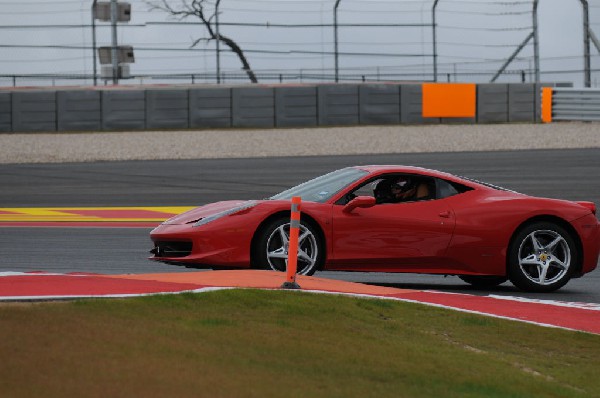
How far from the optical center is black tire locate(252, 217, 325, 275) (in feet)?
38.0

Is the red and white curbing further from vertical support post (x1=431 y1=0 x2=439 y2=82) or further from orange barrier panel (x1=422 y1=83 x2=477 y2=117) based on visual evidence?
vertical support post (x1=431 y1=0 x2=439 y2=82)

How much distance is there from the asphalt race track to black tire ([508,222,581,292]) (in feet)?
0.47

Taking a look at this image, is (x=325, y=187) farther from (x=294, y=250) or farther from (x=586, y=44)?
(x=586, y=44)

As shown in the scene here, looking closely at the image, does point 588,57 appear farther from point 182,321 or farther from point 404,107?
point 182,321

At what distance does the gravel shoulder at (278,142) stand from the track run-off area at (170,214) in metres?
0.99

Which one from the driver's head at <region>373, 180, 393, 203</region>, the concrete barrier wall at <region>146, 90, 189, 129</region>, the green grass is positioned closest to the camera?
the green grass

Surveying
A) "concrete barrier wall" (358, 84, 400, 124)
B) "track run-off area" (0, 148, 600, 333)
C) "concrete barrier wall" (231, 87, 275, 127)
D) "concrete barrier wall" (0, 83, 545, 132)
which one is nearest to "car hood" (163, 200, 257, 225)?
"track run-off area" (0, 148, 600, 333)

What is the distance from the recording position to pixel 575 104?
114 feet

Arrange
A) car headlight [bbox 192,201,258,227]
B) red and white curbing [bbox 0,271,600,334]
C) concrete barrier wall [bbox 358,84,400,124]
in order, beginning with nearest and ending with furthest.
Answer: red and white curbing [bbox 0,271,600,334] → car headlight [bbox 192,201,258,227] → concrete barrier wall [bbox 358,84,400,124]

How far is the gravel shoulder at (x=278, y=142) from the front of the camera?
29.3 meters

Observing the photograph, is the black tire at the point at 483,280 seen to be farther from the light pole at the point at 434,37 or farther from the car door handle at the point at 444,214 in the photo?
the light pole at the point at 434,37

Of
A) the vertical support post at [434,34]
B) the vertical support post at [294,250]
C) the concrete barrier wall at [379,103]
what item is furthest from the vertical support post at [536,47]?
the vertical support post at [294,250]

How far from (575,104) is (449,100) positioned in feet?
11.1

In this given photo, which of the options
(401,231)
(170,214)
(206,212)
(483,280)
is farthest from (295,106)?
(401,231)
